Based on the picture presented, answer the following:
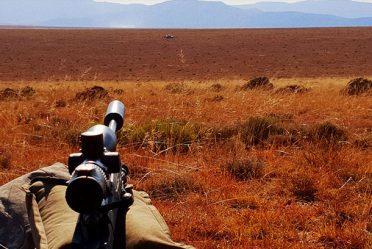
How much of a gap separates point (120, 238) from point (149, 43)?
5967 centimetres

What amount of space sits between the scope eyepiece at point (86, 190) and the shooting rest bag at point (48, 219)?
777 millimetres

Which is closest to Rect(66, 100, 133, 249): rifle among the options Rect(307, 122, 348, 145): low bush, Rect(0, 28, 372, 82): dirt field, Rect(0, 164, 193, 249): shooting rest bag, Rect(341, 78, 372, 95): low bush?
Rect(0, 164, 193, 249): shooting rest bag

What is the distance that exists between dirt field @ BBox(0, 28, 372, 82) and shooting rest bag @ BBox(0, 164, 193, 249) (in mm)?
21066

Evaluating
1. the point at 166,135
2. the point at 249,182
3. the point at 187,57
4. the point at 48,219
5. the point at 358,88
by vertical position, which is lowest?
the point at 187,57

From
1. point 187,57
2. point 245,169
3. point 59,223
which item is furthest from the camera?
point 187,57

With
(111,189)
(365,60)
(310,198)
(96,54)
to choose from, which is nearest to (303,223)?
(310,198)

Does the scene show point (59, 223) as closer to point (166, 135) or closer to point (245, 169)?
point (245, 169)

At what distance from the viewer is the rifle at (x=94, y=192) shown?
1217 mm

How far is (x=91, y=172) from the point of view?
123cm

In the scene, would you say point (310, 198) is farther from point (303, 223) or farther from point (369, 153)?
point (369, 153)

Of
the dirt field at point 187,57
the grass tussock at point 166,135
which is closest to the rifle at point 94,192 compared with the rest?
the grass tussock at point 166,135

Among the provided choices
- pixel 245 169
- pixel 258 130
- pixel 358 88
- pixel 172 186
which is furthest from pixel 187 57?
pixel 172 186

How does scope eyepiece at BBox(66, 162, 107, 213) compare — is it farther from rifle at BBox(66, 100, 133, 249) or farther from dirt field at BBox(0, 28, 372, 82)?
dirt field at BBox(0, 28, 372, 82)

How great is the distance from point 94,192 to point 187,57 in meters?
44.2
